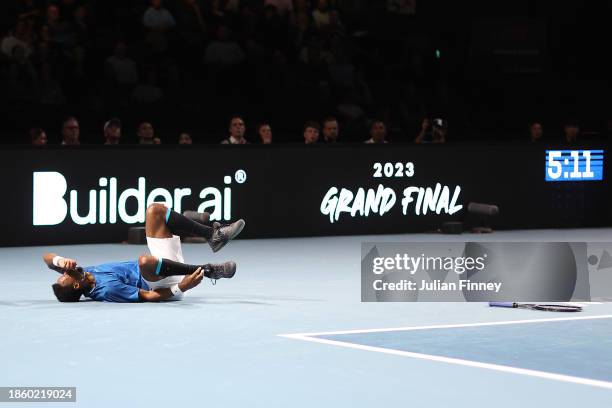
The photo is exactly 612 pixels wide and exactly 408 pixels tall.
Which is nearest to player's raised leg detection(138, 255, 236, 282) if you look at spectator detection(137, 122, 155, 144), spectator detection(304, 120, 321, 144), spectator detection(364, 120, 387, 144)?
spectator detection(137, 122, 155, 144)

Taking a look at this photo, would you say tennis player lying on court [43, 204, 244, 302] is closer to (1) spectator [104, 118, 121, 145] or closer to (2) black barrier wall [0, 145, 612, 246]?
(2) black barrier wall [0, 145, 612, 246]

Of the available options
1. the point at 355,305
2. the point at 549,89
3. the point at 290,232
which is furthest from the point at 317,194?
the point at 549,89

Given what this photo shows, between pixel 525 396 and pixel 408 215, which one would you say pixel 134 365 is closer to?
pixel 525 396

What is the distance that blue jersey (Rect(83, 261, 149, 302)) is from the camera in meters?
12.5

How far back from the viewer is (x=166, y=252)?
1275cm

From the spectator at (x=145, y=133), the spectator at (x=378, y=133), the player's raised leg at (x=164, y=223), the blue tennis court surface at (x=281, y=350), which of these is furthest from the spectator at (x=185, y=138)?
the player's raised leg at (x=164, y=223)

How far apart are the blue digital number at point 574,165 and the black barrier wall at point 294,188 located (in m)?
0.03

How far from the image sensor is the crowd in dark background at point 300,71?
1961cm

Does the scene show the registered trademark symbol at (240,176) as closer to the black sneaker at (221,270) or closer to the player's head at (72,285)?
the black sneaker at (221,270)

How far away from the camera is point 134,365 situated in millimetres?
9555

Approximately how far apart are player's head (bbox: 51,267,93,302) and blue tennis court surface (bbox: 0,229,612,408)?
130 millimetres

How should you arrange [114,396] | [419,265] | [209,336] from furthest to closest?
[419,265]
[209,336]
[114,396]

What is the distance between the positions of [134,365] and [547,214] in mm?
11934

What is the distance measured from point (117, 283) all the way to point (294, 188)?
21.4ft
